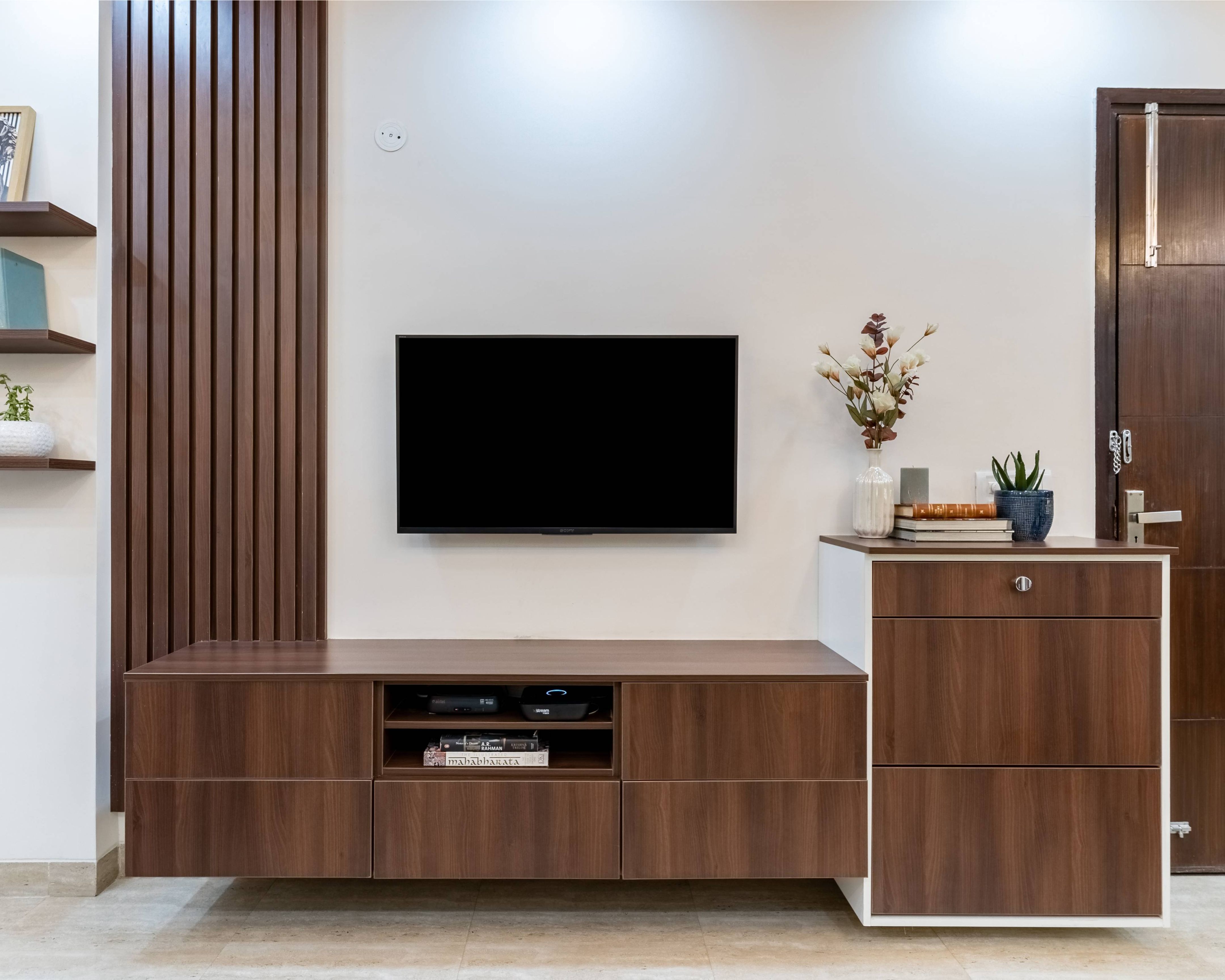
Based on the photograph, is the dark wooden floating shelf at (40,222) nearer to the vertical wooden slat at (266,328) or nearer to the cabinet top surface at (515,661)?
the vertical wooden slat at (266,328)

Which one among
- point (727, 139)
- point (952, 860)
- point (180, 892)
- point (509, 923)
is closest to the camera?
point (952, 860)

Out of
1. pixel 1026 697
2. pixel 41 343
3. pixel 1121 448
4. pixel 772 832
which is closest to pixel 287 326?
pixel 41 343

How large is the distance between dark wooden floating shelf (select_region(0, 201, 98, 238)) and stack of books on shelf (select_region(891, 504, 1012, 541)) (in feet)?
7.83

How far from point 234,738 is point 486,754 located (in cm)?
62

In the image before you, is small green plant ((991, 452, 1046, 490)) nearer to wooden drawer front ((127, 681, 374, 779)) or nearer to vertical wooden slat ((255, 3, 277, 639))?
wooden drawer front ((127, 681, 374, 779))

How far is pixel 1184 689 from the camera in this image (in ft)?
8.05

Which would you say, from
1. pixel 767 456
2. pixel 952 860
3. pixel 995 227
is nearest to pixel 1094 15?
pixel 995 227

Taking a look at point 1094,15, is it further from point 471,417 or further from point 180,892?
point 180,892

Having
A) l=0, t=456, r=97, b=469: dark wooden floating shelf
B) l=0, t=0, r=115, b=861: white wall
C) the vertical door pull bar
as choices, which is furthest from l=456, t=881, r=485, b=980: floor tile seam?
the vertical door pull bar

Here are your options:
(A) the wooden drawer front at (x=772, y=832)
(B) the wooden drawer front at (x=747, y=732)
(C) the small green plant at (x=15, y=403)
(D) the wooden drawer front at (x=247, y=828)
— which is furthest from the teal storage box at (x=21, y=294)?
(A) the wooden drawer front at (x=772, y=832)

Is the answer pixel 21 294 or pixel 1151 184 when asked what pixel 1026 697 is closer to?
pixel 1151 184

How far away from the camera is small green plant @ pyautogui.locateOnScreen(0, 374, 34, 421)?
7.32 feet

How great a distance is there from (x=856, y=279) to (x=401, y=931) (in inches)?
87.4

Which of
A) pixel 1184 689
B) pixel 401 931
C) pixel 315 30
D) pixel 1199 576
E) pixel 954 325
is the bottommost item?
pixel 401 931
